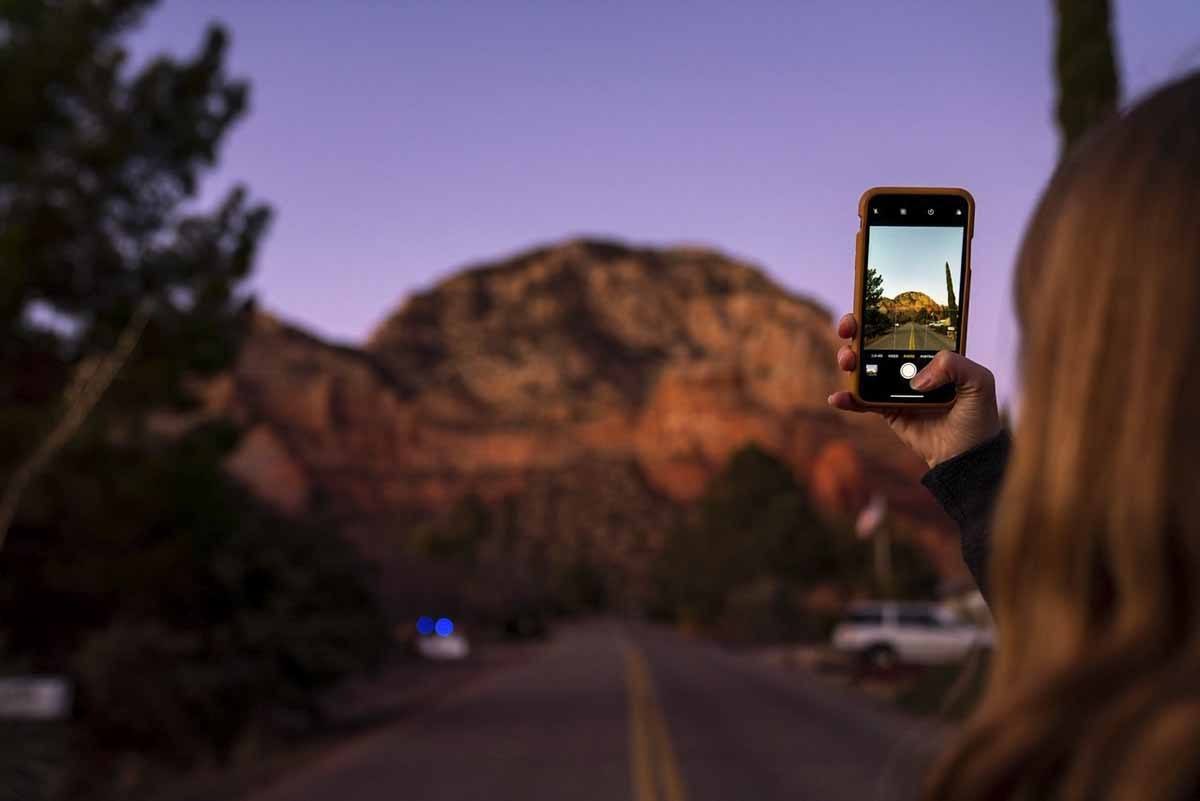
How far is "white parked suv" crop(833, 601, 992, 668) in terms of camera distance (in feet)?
111

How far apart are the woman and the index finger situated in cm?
100

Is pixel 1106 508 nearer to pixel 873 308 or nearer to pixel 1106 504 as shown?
pixel 1106 504

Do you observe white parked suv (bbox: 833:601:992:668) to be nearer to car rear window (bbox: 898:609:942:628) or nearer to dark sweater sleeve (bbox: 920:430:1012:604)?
car rear window (bbox: 898:609:942:628)

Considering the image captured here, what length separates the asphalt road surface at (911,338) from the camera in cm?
235

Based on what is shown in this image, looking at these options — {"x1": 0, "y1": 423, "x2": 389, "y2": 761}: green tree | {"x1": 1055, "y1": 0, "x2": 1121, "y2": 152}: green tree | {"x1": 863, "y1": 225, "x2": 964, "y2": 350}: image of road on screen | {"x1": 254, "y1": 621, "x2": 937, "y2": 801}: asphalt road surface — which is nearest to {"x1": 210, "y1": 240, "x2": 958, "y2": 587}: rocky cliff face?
{"x1": 254, "y1": 621, "x2": 937, "y2": 801}: asphalt road surface

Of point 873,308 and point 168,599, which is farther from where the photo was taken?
point 168,599

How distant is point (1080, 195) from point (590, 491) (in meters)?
156

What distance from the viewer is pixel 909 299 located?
7.72 ft

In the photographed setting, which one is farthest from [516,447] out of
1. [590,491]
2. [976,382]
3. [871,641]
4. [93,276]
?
[976,382]

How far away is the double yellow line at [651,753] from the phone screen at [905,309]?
11779 millimetres

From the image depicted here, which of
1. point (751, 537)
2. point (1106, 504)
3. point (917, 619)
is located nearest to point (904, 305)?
point (1106, 504)

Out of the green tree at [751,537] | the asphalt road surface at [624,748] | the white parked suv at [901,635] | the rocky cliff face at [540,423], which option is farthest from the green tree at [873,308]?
the rocky cliff face at [540,423]

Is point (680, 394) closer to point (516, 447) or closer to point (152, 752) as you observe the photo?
point (516, 447)

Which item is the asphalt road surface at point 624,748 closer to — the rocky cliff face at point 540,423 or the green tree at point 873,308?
the green tree at point 873,308
